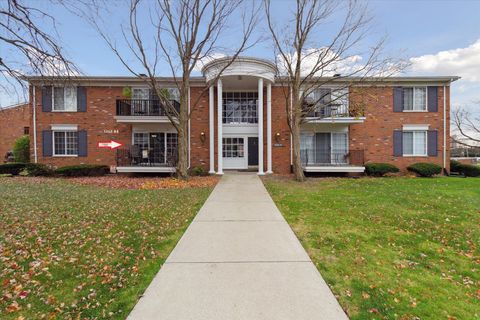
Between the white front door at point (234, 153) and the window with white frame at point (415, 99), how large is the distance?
1068 centimetres

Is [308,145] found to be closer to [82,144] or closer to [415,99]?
[415,99]

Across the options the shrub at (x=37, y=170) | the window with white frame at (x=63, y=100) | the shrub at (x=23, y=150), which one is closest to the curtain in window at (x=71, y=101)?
the window with white frame at (x=63, y=100)

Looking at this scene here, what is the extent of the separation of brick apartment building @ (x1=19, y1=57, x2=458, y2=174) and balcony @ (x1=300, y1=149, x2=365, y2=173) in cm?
6

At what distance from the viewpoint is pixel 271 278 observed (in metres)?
3.36

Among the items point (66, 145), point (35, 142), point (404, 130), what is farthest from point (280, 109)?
point (35, 142)

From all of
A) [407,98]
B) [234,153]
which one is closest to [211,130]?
[234,153]

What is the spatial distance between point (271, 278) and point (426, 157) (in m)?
17.2

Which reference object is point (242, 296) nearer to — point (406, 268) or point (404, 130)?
point (406, 268)

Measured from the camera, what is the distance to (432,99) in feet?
51.7

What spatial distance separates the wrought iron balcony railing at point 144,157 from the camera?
47.9 ft

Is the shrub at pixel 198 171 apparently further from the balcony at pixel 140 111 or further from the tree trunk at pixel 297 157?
the tree trunk at pixel 297 157

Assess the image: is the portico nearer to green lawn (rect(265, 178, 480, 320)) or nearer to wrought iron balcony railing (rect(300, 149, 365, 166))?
wrought iron balcony railing (rect(300, 149, 365, 166))

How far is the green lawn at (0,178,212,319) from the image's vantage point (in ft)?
9.27

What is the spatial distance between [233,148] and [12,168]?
43.1ft
